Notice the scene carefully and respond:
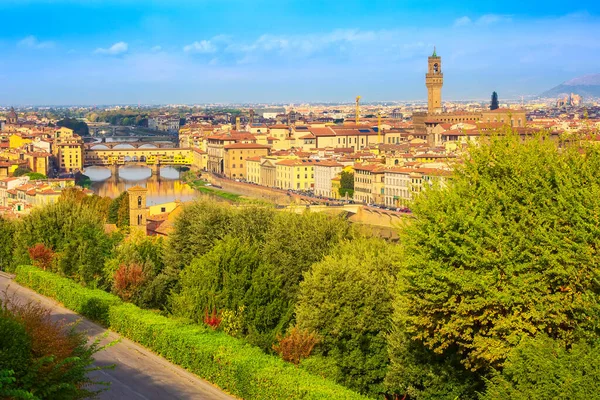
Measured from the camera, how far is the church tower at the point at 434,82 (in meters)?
67.8

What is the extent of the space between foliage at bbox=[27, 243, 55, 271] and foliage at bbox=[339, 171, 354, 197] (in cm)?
2799

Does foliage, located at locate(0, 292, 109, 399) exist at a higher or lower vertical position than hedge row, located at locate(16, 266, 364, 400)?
higher

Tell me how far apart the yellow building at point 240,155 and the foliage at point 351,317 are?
45510mm

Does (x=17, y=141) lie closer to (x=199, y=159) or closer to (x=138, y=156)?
(x=138, y=156)

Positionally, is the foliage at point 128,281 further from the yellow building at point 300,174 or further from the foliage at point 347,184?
the yellow building at point 300,174

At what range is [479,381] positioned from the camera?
8156mm

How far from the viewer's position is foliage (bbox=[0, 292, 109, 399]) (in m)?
5.34

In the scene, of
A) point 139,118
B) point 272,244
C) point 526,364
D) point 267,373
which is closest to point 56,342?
point 267,373

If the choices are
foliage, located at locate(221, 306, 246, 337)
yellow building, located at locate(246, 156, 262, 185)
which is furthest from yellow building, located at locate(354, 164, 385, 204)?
foliage, located at locate(221, 306, 246, 337)

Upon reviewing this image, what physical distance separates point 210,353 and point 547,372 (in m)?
2.93

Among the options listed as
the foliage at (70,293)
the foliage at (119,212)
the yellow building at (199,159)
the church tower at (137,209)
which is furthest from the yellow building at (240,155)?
the foliage at (70,293)

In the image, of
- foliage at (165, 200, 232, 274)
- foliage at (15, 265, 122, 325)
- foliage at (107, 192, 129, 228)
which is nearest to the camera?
foliage at (15, 265, 122, 325)

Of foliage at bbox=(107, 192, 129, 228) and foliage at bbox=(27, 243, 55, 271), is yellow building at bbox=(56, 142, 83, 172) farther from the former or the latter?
foliage at bbox=(27, 243, 55, 271)

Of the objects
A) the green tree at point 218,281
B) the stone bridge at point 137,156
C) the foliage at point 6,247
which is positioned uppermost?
the green tree at point 218,281
